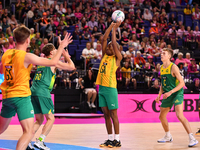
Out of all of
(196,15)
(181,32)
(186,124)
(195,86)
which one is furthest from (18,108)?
(196,15)

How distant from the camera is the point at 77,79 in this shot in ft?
42.0

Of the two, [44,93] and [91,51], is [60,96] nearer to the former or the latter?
[91,51]

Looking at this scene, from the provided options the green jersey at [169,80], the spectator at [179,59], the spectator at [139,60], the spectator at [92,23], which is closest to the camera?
the green jersey at [169,80]

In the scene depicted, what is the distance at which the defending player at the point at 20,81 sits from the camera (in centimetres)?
404

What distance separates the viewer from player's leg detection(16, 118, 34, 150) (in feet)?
13.0

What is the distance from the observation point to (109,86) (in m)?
6.34

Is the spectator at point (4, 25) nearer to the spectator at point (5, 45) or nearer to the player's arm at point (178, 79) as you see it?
the spectator at point (5, 45)

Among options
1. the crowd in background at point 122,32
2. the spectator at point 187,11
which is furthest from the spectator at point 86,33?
the spectator at point 187,11

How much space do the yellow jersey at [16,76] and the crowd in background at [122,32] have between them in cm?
823

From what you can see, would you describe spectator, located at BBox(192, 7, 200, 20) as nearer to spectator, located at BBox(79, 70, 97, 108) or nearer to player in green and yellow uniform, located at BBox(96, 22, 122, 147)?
spectator, located at BBox(79, 70, 97, 108)

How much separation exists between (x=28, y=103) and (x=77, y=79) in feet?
28.5

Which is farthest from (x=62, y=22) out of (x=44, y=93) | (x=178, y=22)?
(x=44, y=93)

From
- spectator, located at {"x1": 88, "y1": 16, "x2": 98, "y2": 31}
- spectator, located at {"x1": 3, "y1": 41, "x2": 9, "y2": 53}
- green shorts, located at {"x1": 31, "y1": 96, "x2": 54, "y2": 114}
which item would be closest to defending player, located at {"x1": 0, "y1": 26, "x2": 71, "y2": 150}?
green shorts, located at {"x1": 31, "y1": 96, "x2": 54, "y2": 114}

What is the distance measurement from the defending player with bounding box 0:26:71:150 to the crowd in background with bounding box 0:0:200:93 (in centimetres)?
822
